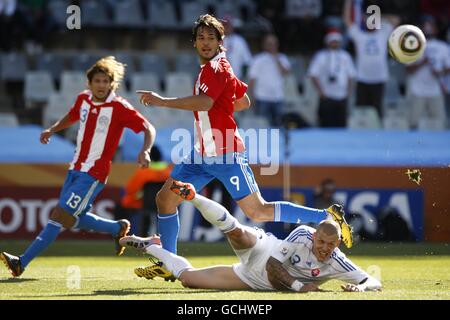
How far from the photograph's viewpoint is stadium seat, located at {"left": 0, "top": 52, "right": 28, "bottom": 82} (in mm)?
19641

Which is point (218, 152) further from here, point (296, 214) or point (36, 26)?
point (36, 26)

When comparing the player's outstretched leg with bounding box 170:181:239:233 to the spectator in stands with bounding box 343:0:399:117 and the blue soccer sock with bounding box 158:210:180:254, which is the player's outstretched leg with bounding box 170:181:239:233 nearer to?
the blue soccer sock with bounding box 158:210:180:254

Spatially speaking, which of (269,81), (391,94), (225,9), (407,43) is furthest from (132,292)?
(225,9)

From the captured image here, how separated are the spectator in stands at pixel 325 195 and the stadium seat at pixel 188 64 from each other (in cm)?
503

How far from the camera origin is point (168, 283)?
9586 mm

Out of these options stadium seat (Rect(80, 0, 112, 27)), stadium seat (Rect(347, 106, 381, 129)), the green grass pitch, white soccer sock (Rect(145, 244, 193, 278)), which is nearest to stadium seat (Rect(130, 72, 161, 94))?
stadium seat (Rect(80, 0, 112, 27))

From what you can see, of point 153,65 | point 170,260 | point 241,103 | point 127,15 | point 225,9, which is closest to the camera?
point 170,260

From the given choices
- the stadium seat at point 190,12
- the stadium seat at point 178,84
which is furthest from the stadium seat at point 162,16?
Result: the stadium seat at point 178,84

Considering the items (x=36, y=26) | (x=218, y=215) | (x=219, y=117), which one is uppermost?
(x=36, y=26)

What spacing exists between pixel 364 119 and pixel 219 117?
29.3ft

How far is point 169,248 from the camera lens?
982 centimetres

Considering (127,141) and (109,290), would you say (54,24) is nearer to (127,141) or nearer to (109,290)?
(127,141)

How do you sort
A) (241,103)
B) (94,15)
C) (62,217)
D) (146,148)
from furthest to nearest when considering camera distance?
(94,15)
(62,217)
(146,148)
(241,103)
